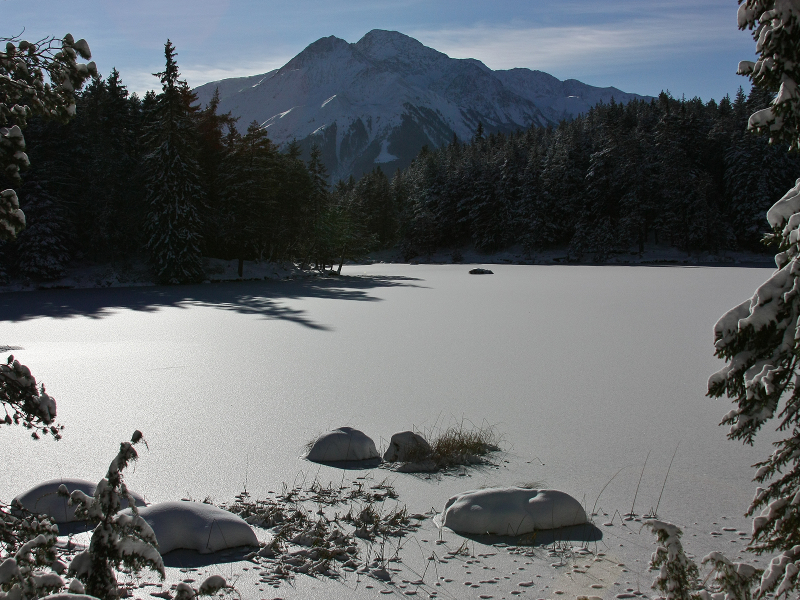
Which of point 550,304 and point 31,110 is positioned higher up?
point 31,110

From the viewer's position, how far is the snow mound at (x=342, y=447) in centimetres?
611

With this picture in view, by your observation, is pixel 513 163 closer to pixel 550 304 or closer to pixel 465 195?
pixel 465 195

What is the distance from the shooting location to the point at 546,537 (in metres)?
4.41

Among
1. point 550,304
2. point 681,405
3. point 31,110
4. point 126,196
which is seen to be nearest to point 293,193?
point 126,196

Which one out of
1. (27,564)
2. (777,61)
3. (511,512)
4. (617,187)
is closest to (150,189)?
(511,512)

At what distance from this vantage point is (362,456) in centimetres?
621

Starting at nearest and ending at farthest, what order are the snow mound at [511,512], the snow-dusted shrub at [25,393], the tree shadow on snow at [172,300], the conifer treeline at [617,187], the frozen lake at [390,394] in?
the snow-dusted shrub at [25,393] → the snow mound at [511,512] → the frozen lake at [390,394] → the tree shadow on snow at [172,300] → the conifer treeline at [617,187]

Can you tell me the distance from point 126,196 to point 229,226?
231 inches

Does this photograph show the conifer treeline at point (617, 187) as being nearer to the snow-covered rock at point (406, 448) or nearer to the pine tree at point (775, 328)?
the snow-covered rock at point (406, 448)

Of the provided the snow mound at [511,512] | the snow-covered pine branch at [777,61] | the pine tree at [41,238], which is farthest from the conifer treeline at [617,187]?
the snow-covered pine branch at [777,61]

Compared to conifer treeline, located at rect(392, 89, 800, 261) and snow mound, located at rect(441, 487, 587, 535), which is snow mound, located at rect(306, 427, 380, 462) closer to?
snow mound, located at rect(441, 487, 587, 535)

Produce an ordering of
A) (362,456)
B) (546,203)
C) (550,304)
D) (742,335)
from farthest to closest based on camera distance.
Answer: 1. (546,203)
2. (550,304)
3. (362,456)
4. (742,335)

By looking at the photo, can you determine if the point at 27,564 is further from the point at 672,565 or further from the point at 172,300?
the point at 172,300

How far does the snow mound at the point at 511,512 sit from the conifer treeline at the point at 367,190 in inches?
1220
